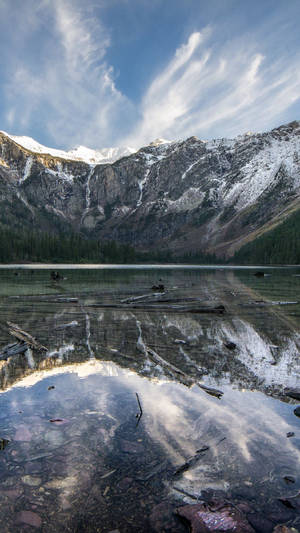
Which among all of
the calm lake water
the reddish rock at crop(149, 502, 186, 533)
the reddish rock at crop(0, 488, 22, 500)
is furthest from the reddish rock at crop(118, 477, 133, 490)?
the reddish rock at crop(0, 488, 22, 500)

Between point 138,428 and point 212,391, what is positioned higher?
point 138,428

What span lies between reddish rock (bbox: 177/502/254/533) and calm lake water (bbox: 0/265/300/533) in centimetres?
20

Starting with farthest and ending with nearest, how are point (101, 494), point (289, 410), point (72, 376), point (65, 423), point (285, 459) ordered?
point (72, 376) → point (289, 410) → point (65, 423) → point (285, 459) → point (101, 494)

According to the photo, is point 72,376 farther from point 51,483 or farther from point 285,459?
point 285,459

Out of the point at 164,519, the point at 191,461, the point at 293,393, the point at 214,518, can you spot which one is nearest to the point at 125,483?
the point at 164,519

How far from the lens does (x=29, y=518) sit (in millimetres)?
4680

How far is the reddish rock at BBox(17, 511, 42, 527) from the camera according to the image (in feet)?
15.0

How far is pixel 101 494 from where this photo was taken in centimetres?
523

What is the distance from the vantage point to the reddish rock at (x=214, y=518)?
4.51m

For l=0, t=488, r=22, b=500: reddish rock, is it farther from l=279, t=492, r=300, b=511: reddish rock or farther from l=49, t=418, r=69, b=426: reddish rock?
l=279, t=492, r=300, b=511: reddish rock

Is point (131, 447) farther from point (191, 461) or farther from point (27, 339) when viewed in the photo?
point (27, 339)

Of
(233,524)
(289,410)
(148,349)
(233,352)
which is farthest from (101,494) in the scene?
(233,352)

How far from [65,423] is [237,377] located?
6555mm

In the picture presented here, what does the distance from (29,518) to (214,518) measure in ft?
9.67
